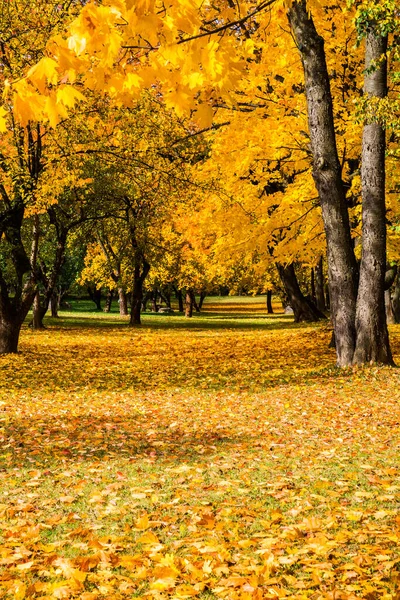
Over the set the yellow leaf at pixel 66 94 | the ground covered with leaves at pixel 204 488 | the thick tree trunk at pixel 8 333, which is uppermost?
the yellow leaf at pixel 66 94

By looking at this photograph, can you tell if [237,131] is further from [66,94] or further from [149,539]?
[149,539]

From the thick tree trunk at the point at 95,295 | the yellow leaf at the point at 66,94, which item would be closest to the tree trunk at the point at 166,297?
the thick tree trunk at the point at 95,295

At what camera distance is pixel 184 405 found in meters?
11.2

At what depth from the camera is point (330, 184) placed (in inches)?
526

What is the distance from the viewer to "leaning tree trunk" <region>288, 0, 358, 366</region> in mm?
13016

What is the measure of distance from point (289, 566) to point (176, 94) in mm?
3517

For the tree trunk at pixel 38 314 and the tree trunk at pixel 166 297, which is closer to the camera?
the tree trunk at pixel 38 314

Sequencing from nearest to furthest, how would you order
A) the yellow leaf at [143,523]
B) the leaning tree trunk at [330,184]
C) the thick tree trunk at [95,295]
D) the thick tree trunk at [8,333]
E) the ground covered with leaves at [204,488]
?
the ground covered with leaves at [204,488], the yellow leaf at [143,523], the leaning tree trunk at [330,184], the thick tree trunk at [8,333], the thick tree trunk at [95,295]

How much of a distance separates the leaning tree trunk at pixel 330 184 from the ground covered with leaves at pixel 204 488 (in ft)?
4.22

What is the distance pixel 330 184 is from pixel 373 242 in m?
1.46

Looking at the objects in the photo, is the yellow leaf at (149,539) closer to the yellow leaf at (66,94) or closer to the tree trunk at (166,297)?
the yellow leaf at (66,94)

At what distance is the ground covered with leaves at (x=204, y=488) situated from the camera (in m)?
4.27

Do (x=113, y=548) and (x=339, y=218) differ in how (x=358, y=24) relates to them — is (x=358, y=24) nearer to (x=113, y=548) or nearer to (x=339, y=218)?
(x=339, y=218)

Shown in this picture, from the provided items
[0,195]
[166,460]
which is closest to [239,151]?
[0,195]
